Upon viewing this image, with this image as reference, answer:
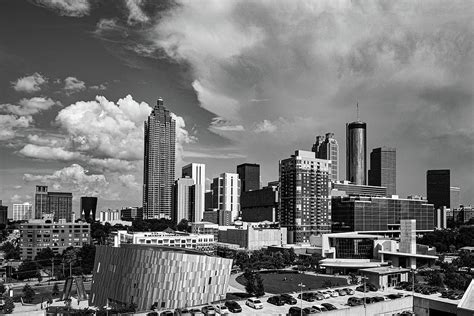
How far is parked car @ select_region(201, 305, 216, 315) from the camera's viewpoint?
57.9 m

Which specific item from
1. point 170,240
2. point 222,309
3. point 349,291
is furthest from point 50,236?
point 349,291

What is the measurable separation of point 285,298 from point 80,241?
344ft

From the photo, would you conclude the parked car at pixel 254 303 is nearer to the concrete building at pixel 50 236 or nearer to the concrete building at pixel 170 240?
the concrete building at pixel 170 240

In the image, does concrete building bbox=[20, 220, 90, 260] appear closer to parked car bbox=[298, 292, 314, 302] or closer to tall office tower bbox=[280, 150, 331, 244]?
tall office tower bbox=[280, 150, 331, 244]

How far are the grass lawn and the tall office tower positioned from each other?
59.7 meters

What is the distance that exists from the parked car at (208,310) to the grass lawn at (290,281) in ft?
77.9

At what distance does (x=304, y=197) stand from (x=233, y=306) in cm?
10987

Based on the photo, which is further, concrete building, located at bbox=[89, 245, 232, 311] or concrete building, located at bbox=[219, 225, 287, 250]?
concrete building, located at bbox=[219, 225, 287, 250]

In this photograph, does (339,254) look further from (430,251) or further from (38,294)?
(38,294)

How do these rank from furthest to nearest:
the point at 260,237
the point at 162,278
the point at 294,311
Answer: the point at 260,237 → the point at 162,278 → the point at 294,311

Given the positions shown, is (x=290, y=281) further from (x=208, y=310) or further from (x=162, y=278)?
(x=208, y=310)

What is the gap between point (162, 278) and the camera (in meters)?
63.8

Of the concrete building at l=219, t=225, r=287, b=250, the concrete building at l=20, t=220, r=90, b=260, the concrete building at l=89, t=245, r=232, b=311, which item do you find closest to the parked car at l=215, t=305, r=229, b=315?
the concrete building at l=89, t=245, r=232, b=311

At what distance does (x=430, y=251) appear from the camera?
405 feet
